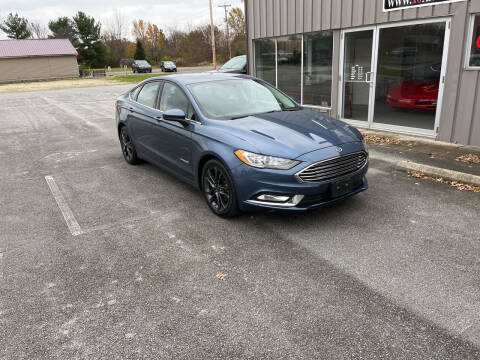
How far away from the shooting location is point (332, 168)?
4.22 metres

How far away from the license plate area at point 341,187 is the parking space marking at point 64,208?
2.99 metres

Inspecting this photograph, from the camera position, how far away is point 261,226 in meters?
4.56

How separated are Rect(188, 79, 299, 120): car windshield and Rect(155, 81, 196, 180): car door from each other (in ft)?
0.81

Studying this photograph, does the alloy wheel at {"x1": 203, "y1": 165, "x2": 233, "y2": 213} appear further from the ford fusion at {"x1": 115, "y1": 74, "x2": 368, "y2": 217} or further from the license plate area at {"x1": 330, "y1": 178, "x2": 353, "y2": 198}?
the license plate area at {"x1": 330, "y1": 178, "x2": 353, "y2": 198}

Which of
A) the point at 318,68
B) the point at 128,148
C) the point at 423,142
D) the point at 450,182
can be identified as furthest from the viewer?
the point at 318,68

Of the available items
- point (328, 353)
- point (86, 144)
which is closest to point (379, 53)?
point (86, 144)

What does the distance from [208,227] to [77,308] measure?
1782mm

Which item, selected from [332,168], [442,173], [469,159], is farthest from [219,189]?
[469,159]

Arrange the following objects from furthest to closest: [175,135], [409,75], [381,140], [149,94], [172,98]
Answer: [409,75], [381,140], [149,94], [172,98], [175,135]

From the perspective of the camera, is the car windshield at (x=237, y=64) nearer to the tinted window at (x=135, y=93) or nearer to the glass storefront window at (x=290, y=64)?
the glass storefront window at (x=290, y=64)

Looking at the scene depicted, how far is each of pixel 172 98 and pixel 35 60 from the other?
51011mm

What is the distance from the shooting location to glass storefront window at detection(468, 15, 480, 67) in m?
7.08

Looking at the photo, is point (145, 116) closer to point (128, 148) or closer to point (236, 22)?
point (128, 148)

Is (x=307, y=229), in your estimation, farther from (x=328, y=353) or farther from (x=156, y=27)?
(x=156, y=27)
